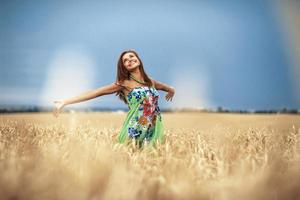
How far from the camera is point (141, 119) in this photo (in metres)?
3.69

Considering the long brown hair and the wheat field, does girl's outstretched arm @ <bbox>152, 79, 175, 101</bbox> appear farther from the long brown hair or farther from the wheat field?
the wheat field

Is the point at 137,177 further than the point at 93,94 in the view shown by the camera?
No

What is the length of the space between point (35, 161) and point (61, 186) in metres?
0.33

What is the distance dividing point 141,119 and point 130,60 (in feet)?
1.39

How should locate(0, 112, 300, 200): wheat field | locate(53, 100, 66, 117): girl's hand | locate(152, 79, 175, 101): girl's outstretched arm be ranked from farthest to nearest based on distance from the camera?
locate(152, 79, 175, 101): girl's outstretched arm < locate(53, 100, 66, 117): girl's hand < locate(0, 112, 300, 200): wheat field

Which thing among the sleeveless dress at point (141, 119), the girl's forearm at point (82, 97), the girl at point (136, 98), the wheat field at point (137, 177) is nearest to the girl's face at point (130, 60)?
the girl at point (136, 98)

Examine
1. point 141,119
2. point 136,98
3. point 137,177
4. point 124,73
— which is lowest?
point 137,177

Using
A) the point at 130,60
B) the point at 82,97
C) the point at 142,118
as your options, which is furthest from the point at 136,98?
the point at 82,97

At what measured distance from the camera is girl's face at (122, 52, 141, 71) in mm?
3668

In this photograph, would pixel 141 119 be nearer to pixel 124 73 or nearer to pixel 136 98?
pixel 136 98

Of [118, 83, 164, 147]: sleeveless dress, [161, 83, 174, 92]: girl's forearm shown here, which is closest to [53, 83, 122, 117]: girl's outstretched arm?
[118, 83, 164, 147]: sleeveless dress

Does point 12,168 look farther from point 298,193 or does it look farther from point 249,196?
point 298,193

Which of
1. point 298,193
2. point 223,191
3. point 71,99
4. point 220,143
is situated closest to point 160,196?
point 223,191

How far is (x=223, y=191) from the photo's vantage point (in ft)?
6.66
